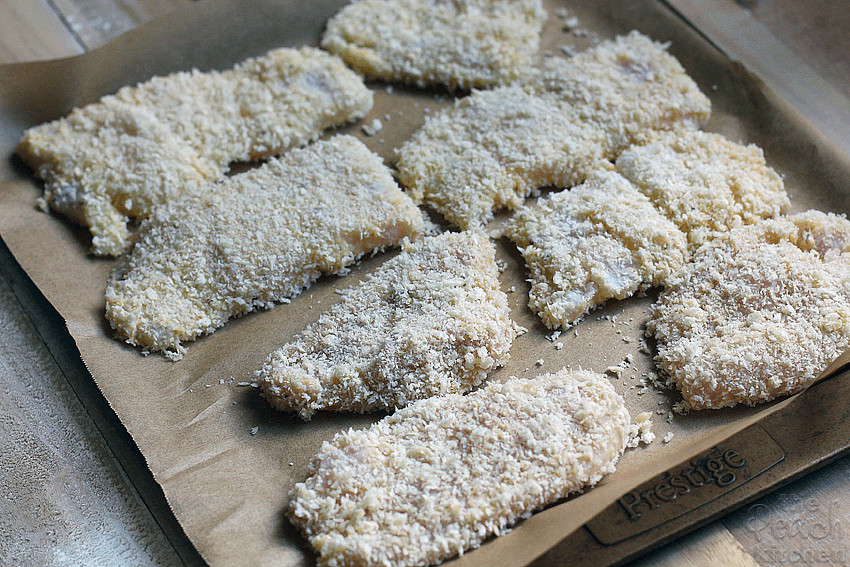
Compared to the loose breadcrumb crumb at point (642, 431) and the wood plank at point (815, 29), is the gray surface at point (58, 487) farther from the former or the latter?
the wood plank at point (815, 29)

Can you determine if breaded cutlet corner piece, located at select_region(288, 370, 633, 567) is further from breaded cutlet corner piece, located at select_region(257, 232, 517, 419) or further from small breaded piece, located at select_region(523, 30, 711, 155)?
small breaded piece, located at select_region(523, 30, 711, 155)

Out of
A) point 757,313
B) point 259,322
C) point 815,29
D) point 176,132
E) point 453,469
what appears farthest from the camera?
point 815,29

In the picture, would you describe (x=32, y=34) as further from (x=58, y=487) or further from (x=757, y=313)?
(x=757, y=313)

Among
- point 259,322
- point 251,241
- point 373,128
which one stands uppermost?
point 373,128

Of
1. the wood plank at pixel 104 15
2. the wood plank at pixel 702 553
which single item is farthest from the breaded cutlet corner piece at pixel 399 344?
the wood plank at pixel 104 15

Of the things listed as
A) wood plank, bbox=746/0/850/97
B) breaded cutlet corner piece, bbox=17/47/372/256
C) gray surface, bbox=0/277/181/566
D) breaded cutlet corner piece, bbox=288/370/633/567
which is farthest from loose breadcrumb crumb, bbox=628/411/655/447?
wood plank, bbox=746/0/850/97

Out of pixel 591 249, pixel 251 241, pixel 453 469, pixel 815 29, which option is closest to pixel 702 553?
pixel 453 469
